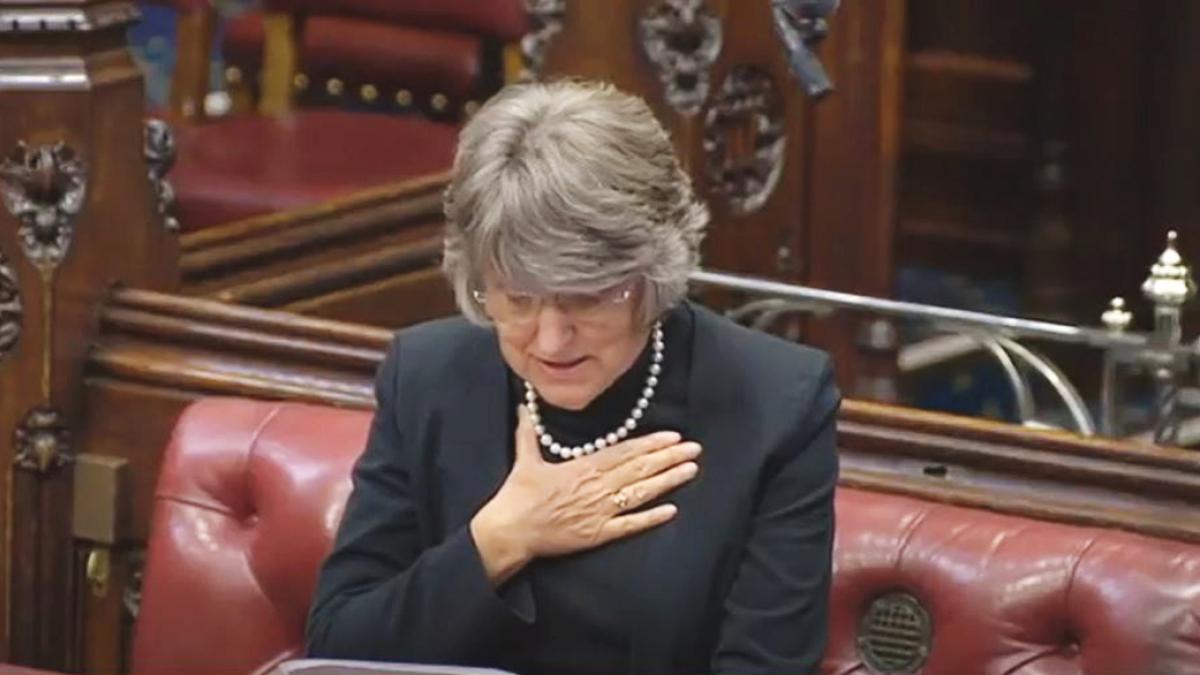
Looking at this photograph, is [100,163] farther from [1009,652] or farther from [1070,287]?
[1070,287]

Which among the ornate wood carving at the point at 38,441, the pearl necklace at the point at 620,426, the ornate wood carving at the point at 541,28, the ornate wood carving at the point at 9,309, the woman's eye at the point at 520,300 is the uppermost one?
the ornate wood carving at the point at 541,28

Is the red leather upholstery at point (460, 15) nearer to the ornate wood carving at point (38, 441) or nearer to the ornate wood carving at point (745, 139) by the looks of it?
the ornate wood carving at point (745, 139)

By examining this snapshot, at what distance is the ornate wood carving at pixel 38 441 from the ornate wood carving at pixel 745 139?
1.18m

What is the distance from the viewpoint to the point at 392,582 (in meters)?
2.17

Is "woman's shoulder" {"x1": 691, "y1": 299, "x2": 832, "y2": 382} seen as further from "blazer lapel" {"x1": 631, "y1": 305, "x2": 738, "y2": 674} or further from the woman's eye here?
the woman's eye

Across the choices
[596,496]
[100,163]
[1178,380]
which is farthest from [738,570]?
[100,163]

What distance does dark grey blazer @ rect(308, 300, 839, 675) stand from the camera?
2127mm

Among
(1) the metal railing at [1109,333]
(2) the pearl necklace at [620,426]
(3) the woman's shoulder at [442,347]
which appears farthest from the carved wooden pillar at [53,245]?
(2) the pearl necklace at [620,426]

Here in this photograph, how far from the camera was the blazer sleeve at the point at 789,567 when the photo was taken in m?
2.11

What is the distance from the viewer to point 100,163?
2.91 metres

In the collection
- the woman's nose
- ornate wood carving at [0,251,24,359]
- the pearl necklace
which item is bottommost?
ornate wood carving at [0,251,24,359]

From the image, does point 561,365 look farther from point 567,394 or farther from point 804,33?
point 804,33

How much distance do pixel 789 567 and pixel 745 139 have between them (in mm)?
1793

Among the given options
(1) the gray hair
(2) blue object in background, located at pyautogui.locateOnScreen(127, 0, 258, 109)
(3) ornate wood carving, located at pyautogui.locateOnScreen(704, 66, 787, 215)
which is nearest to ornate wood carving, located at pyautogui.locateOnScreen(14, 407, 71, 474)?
(1) the gray hair
